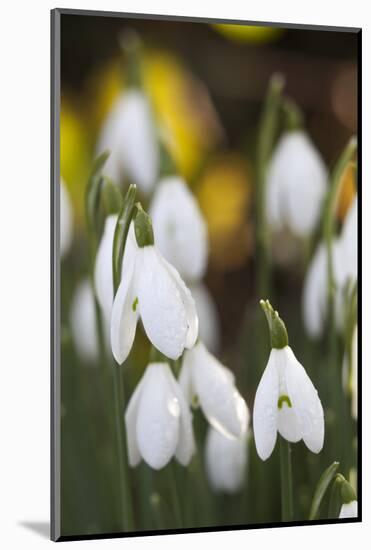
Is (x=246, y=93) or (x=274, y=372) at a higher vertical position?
(x=246, y=93)

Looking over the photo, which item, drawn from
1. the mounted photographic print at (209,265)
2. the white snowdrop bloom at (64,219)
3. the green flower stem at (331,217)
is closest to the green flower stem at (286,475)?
the mounted photographic print at (209,265)

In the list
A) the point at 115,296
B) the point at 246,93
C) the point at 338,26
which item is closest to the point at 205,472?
the point at 115,296

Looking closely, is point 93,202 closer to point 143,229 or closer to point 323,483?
point 143,229

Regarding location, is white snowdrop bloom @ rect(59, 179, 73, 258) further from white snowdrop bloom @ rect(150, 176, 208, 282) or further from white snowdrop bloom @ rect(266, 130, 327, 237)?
white snowdrop bloom @ rect(266, 130, 327, 237)

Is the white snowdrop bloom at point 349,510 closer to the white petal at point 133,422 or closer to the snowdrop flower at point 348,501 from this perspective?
the snowdrop flower at point 348,501

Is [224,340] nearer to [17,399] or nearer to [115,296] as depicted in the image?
[17,399]

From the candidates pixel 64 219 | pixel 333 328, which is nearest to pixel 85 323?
pixel 64 219

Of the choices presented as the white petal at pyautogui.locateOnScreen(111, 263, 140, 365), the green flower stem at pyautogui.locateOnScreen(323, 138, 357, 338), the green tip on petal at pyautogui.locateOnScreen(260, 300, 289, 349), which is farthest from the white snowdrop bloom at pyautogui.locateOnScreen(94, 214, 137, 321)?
the green flower stem at pyautogui.locateOnScreen(323, 138, 357, 338)
